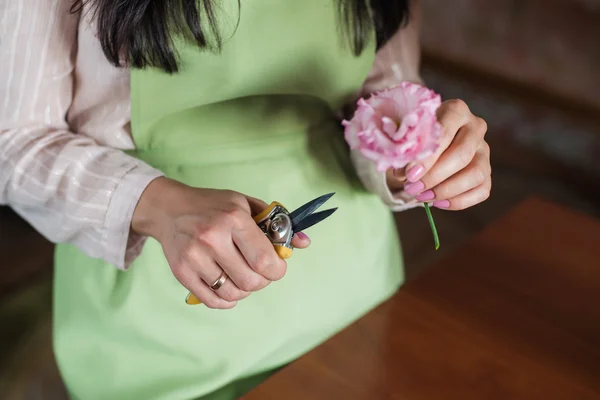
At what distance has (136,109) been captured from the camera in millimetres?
675

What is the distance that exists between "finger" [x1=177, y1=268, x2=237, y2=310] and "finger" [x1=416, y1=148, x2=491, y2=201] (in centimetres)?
21

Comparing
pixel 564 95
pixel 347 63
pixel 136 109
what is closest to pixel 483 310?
A: pixel 347 63

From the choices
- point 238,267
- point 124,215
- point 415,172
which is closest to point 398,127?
point 415,172

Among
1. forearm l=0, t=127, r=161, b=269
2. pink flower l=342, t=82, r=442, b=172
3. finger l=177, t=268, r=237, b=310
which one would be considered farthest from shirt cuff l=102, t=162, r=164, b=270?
pink flower l=342, t=82, r=442, b=172

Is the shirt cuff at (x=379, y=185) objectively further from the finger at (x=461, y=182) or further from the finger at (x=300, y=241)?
the finger at (x=300, y=241)

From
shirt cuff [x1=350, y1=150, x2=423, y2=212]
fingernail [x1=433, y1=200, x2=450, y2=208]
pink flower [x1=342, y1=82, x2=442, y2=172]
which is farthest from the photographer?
shirt cuff [x1=350, y1=150, x2=423, y2=212]

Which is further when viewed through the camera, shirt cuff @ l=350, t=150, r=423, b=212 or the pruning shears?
shirt cuff @ l=350, t=150, r=423, b=212

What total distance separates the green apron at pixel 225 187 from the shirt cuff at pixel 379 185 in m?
0.05

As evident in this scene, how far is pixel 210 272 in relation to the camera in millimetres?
547

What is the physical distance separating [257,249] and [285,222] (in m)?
0.03

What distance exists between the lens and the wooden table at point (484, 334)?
2.11 ft

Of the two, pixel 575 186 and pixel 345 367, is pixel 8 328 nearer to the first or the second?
pixel 345 367

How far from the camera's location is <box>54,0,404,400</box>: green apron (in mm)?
681

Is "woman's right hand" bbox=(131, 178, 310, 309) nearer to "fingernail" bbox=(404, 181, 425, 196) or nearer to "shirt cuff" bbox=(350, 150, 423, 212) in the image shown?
"fingernail" bbox=(404, 181, 425, 196)
